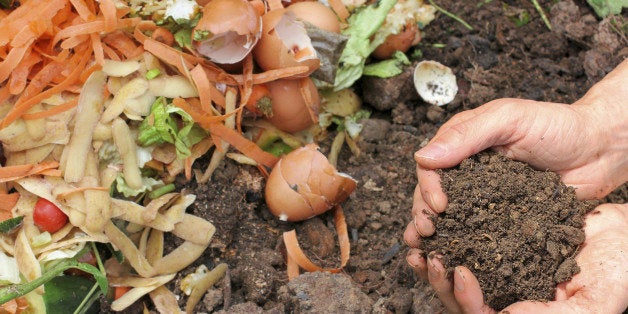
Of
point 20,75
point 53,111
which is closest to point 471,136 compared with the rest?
point 53,111

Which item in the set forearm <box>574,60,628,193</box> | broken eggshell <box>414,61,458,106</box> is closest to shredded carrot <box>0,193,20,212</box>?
broken eggshell <box>414,61,458,106</box>

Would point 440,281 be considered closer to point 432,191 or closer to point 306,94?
point 432,191

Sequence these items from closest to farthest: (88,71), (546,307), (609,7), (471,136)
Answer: (546,307)
(471,136)
(88,71)
(609,7)

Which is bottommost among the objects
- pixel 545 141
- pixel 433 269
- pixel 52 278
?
pixel 52 278

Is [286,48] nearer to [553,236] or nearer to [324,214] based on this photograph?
[324,214]

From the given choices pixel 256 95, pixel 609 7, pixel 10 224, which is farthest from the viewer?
pixel 609 7

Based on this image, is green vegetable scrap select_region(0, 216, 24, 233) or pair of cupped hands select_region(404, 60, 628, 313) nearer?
pair of cupped hands select_region(404, 60, 628, 313)

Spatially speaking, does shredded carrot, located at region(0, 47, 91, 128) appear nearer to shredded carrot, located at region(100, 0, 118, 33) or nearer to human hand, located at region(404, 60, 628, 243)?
shredded carrot, located at region(100, 0, 118, 33)

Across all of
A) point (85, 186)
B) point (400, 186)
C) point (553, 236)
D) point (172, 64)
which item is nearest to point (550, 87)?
point (400, 186)
